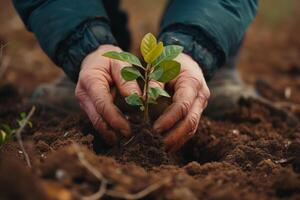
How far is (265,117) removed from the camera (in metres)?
2.39

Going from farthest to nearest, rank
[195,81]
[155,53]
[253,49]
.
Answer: [253,49]
[195,81]
[155,53]

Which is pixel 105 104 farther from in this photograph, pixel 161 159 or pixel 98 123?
pixel 161 159

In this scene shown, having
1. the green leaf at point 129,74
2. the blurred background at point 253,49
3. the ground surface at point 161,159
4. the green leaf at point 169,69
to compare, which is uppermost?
the green leaf at point 129,74

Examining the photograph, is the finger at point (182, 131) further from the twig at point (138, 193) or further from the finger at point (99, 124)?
the twig at point (138, 193)

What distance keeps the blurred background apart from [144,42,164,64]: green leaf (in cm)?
145

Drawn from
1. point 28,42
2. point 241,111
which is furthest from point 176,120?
point 28,42

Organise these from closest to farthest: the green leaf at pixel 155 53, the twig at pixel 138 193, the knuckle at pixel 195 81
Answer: the twig at pixel 138 193 < the green leaf at pixel 155 53 < the knuckle at pixel 195 81

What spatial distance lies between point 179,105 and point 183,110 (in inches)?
0.9

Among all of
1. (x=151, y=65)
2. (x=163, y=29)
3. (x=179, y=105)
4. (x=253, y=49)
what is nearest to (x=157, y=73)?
(x=151, y=65)

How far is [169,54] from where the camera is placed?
5.01ft

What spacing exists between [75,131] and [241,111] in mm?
970

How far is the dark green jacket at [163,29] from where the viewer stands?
1928 millimetres

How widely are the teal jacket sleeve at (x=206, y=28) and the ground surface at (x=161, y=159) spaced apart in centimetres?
30

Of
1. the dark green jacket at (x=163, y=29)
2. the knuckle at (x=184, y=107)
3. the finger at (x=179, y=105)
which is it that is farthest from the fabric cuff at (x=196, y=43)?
the knuckle at (x=184, y=107)
